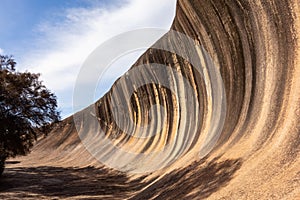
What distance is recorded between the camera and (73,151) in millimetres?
48062

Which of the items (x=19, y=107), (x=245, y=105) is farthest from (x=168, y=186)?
(x=19, y=107)

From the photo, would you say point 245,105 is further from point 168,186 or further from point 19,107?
point 19,107

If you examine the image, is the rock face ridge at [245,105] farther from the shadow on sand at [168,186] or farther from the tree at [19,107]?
the tree at [19,107]

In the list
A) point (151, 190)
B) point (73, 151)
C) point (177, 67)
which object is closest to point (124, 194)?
point (151, 190)

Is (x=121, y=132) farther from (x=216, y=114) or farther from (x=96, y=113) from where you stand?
(x=216, y=114)

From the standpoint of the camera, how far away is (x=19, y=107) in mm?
15859

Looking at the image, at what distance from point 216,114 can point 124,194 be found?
5227 mm

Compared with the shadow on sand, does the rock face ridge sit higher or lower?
higher

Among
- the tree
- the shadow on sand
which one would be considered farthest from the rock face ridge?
the tree

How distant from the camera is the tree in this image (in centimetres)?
1527

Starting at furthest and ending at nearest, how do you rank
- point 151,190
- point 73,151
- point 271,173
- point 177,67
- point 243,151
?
point 73,151, point 177,67, point 151,190, point 243,151, point 271,173

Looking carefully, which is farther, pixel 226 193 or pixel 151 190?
pixel 151 190

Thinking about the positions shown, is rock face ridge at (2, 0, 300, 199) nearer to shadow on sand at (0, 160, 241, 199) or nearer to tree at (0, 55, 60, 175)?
shadow on sand at (0, 160, 241, 199)

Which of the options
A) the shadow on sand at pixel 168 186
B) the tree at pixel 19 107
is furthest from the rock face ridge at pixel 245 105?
the tree at pixel 19 107
